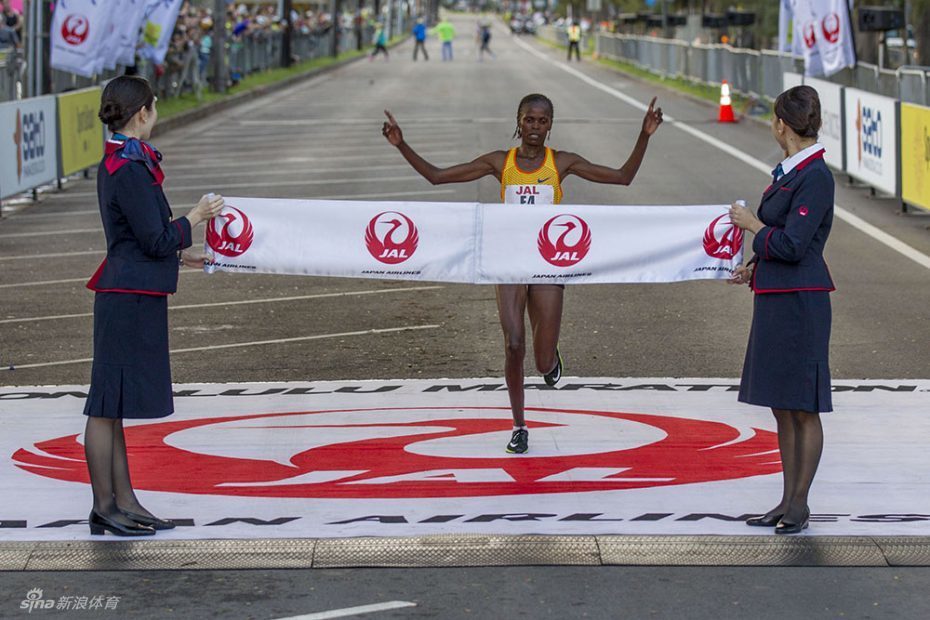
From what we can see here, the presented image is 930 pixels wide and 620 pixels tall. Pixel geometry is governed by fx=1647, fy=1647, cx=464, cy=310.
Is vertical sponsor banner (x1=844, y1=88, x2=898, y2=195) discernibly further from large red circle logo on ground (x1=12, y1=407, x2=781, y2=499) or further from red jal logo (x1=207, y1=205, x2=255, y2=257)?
red jal logo (x1=207, y1=205, x2=255, y2=257)

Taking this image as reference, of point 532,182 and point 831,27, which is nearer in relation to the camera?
point 532,182

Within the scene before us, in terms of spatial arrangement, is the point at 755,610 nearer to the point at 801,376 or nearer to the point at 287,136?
the point at 801,376

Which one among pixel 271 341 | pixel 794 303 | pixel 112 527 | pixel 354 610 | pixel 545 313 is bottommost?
pixel 354 610

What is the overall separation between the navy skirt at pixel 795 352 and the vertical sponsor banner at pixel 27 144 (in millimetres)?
13458

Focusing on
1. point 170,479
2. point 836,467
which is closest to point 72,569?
point 170,479

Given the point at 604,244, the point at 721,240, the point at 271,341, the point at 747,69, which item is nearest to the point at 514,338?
the point at 604,244

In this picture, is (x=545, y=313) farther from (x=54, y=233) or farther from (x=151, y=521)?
(x=54, y=233)

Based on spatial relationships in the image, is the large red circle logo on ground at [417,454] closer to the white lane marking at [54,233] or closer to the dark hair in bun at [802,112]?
the dark hair in bun at [802,112]

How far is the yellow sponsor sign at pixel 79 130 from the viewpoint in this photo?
2180 centimetres

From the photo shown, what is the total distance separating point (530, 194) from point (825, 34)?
736 inches

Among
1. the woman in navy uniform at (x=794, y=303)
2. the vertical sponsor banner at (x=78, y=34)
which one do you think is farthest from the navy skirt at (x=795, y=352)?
the vertical sponsor banner at (x=78, y=34)

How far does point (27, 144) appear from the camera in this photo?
20.0 m

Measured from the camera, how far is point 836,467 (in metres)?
7.95

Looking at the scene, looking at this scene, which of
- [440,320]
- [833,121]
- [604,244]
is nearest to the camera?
[604,244]
